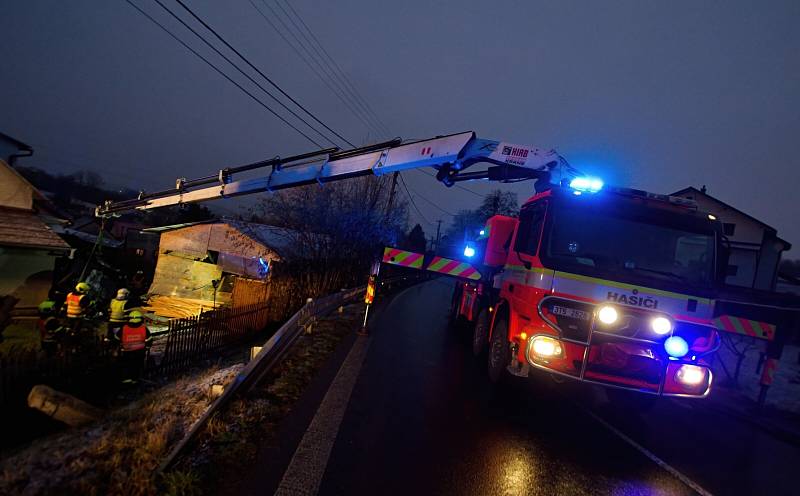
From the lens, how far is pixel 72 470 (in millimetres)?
3131

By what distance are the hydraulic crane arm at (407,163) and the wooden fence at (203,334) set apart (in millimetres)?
3102

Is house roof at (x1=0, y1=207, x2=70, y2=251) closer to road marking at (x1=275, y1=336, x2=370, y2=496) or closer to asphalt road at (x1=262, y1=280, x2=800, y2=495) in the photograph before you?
asphalt road at (x1=262, y1=280, x2=800, y2=495)

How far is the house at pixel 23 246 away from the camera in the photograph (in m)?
13.8

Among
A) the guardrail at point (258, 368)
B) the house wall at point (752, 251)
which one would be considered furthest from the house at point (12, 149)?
the house wall at point (752, 251)

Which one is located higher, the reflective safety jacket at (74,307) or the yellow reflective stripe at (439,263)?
the yellow reflective stripe at (439,263)

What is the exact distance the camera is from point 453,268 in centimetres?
738

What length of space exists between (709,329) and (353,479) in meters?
4.57

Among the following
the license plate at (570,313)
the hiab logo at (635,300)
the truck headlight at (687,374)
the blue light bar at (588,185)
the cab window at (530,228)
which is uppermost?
the blue light bar at (588,185)

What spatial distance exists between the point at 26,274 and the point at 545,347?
1846 centimetres

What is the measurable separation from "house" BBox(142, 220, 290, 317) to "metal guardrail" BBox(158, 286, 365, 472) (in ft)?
37.7

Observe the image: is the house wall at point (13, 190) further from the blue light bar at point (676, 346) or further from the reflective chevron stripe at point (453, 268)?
the blue light bar at point (676, 346)

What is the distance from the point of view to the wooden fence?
775 cm

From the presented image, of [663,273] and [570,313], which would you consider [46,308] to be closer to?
[570,313]

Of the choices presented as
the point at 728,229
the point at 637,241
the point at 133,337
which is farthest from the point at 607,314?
the point at 728,229
